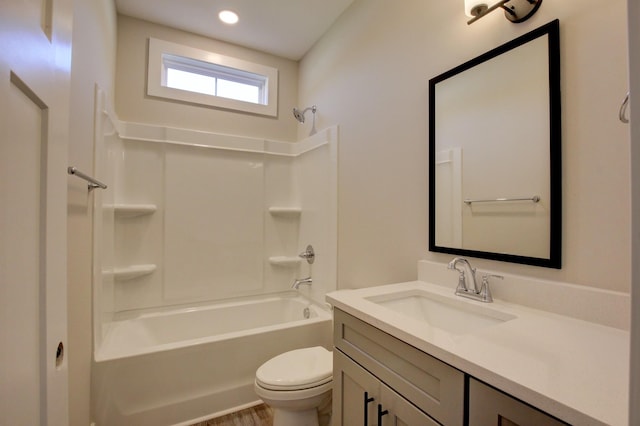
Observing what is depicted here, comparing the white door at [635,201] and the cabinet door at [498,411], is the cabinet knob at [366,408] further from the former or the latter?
the white door at [635,201]

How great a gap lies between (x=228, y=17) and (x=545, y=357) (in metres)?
2.86

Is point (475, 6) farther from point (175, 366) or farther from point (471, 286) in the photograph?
point (175, 366)

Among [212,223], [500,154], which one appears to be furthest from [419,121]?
[212,223]

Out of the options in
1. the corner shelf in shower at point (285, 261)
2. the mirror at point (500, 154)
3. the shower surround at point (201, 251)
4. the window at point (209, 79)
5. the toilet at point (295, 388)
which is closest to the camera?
the mirror at point (500, 154)

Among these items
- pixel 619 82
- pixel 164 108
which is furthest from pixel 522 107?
pixel 164 108

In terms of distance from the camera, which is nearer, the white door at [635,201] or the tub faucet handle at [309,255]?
the white door at [635,201]

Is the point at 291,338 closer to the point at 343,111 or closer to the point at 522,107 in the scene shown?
the point at 343,111

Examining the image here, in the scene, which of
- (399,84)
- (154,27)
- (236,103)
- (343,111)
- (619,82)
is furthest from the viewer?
(236,103)

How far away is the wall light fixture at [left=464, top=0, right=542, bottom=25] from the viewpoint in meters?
1.14

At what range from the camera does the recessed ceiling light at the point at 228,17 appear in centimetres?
235

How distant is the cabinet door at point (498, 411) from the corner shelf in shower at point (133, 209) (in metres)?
2.46

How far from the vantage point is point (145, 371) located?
1.72m

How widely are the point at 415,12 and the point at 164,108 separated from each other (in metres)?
2.10

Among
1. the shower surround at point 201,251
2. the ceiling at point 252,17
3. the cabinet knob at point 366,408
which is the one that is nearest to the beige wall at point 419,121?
the ceiling at point 252,17
